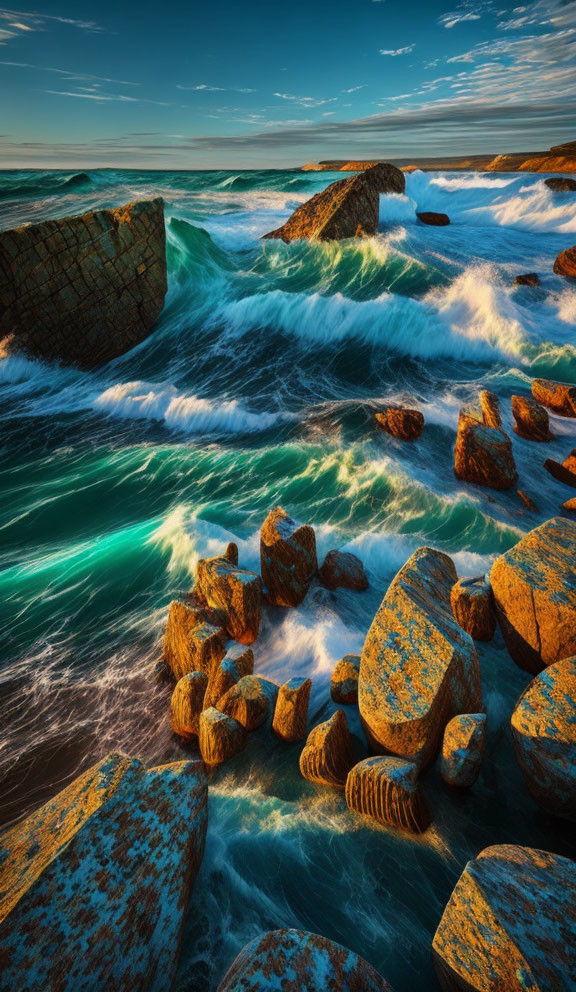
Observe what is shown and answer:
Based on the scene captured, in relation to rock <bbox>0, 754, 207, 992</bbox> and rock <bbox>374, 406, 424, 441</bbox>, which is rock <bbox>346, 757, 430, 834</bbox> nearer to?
rock <bbox>0, 754, 207, 992</bbox>

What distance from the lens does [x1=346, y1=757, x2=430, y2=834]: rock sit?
2.92m

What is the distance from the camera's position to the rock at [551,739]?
292cm

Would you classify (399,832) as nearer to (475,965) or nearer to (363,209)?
(475,965)

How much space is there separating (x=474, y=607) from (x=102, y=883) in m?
3.07

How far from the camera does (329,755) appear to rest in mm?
3312

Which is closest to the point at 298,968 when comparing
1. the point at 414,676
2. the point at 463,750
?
the point at 463,750

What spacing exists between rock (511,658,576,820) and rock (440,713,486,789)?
25 cm

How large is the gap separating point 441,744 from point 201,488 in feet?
19.1

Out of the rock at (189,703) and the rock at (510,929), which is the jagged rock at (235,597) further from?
the rock at (510,929)

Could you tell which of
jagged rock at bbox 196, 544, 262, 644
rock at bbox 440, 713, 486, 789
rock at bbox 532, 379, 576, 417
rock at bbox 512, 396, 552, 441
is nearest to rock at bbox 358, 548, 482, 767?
rock at bbox 440, 713, 486, 789

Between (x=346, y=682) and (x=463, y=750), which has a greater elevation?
(x=463, y=750)

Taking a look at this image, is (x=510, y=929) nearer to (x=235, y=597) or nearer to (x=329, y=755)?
(x=329, y=755)

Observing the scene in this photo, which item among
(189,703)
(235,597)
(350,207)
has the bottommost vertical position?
(189,703)

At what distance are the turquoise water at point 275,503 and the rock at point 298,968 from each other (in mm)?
496
